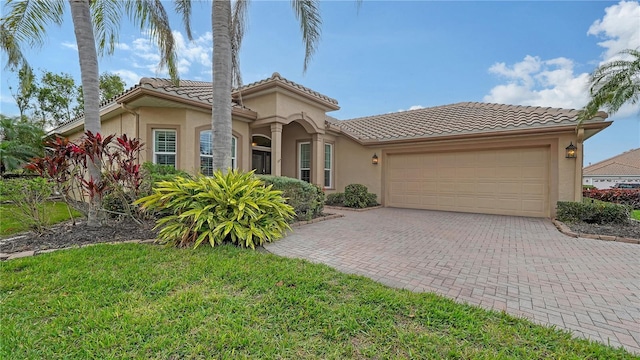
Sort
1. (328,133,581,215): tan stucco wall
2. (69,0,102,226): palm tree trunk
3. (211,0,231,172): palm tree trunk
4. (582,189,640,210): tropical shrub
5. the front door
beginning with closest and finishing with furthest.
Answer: (69,0,102,226): palm tree trunk → (211,0,231,172): palm tree trunk → (328,133,581,215): tan stucco wall → the front door → (582,189,640,210): tropical shrub

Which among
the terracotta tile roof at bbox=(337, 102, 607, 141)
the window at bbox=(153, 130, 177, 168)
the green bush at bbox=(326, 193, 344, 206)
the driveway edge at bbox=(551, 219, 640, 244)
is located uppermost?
the terracotta tile roof at bbox=(337, 102, 607, 141)

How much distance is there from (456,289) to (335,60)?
11.0m

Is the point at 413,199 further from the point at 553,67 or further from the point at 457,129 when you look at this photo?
the point at 553,67

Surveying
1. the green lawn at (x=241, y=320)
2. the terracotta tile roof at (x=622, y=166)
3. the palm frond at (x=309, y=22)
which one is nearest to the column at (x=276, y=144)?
the palm frond at (x=309, y=22)

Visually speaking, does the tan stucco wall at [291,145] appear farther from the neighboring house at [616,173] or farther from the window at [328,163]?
the neighboring house at [616,173]

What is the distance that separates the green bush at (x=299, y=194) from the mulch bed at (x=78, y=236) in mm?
3172

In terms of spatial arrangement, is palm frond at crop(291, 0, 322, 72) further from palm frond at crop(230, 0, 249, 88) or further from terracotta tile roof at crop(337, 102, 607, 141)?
terracotta tile roof at crop(337, 102, 607, 141)

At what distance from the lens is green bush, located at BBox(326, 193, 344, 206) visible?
483 inches

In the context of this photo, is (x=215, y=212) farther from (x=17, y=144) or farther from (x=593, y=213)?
(x=17, y=144)

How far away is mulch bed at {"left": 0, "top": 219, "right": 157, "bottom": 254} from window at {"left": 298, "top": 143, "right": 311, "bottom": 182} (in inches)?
284

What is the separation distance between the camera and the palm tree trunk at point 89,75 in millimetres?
6113

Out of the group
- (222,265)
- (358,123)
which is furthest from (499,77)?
(222,265)

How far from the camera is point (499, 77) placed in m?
13.9

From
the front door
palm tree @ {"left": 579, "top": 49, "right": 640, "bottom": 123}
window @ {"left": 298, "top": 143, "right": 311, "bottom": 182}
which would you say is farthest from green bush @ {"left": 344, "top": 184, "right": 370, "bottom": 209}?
palm tree @ {"left": 579, "top": 49, "right": 640, "bottom": 123}
